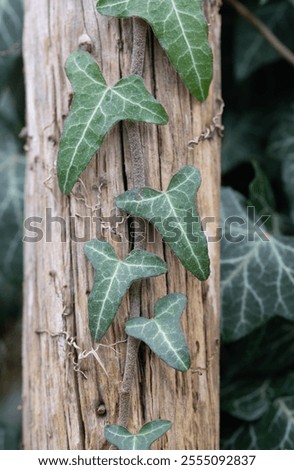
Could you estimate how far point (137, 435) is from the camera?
90 cm

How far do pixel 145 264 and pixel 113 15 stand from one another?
38cm

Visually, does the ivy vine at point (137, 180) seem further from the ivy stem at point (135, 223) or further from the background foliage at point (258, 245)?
the background foliage at point (258, 245)

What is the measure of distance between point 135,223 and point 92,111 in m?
0.18

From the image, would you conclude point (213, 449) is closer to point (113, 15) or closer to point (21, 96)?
point (113, 15)

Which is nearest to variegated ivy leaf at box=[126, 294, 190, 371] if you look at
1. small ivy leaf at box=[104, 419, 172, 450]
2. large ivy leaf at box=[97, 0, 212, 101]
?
small ivy leaf at box=[104, 419, 172, 450]

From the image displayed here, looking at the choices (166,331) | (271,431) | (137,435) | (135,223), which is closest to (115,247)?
(135,223)

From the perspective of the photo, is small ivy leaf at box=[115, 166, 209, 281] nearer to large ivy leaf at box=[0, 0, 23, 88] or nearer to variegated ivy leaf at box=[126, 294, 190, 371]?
variegated ivy leaf at box=[126, 294, 190, 371]

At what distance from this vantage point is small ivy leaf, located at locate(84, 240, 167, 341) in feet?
2.89

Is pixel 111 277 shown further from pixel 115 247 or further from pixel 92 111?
pixel 92 111

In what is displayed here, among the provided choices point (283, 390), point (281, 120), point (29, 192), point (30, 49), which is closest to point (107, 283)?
point (29, 192)

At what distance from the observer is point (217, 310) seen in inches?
40.5

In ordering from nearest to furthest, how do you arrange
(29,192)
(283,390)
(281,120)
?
(29,192) → (283,390) → (281,120)

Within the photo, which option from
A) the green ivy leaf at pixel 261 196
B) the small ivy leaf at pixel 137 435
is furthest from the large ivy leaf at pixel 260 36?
the small ivy leaf at pixel 137 435

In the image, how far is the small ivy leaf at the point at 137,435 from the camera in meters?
0.89
